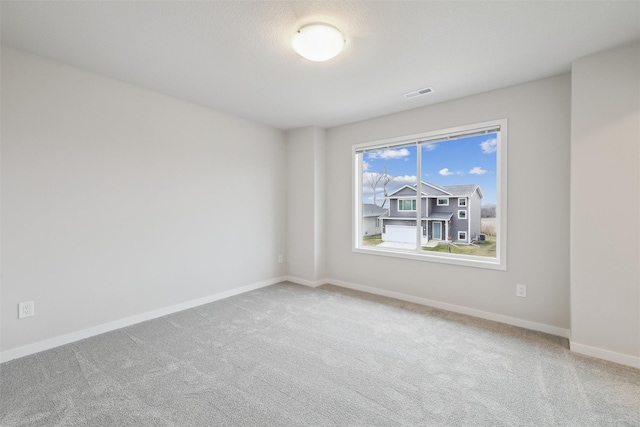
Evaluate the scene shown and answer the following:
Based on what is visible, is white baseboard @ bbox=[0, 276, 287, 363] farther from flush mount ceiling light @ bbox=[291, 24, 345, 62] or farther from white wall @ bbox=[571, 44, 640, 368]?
white wall @ bbox=[571, 44, 640, 368]

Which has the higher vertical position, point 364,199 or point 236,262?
point 364,199

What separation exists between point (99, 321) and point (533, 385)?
143 inches

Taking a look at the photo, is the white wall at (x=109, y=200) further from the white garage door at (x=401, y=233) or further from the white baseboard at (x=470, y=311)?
the white garage door at (x=401, y=233)

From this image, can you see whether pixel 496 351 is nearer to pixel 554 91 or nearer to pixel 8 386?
pixel 554 91

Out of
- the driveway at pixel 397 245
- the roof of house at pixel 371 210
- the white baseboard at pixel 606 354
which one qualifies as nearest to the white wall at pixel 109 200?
the roof of house at pixel 371 210

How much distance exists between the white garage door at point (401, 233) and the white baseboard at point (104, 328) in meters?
2.18

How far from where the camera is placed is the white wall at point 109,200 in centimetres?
233

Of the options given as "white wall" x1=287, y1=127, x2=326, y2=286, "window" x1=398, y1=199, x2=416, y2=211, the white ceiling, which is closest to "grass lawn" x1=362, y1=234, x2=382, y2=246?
"window" x1=398, y1=199, x2=416, y2=211

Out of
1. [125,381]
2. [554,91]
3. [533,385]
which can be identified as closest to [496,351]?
[533,385]

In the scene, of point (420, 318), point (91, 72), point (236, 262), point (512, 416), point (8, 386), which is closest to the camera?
point (512, 416)

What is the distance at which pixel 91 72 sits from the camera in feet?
8.75

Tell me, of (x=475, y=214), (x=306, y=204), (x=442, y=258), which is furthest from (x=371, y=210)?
(x=475, y=214)

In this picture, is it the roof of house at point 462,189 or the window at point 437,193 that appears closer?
the window at point 437,193

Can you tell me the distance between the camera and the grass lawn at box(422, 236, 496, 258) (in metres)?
3.24
